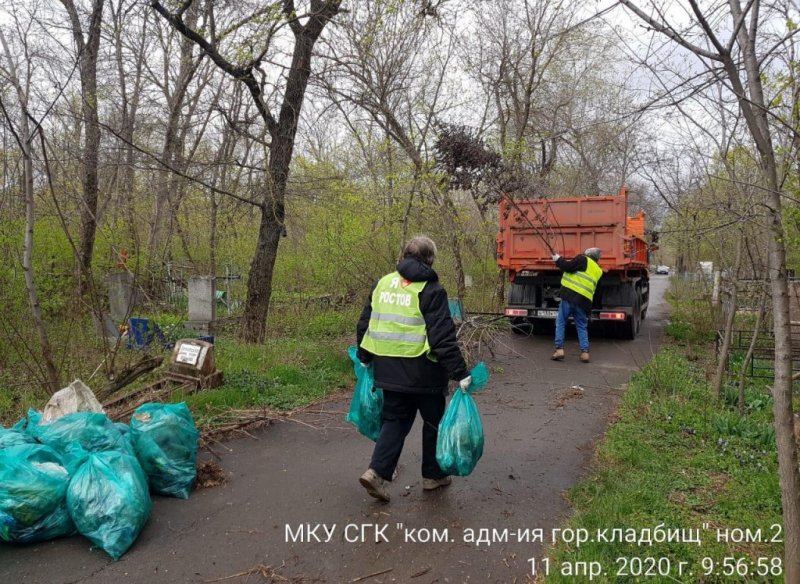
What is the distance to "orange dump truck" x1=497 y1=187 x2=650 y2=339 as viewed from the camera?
9.52 metres

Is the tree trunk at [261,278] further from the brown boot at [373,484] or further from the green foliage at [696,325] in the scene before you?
the green foliage at [696,325]

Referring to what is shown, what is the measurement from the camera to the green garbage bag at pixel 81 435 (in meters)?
3.26

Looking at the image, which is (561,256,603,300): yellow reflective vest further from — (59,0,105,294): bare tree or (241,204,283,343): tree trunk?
(59,0,105,294): bare tree

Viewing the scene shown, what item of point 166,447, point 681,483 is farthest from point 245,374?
point 681,483

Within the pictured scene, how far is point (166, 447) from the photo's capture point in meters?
3.61

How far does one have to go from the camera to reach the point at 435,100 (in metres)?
11.2

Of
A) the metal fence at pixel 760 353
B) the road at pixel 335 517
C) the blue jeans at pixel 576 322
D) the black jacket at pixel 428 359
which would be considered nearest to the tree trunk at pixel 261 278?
the road at pixel 335 517

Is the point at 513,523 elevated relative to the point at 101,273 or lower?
lower

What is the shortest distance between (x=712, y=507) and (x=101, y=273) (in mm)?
11194

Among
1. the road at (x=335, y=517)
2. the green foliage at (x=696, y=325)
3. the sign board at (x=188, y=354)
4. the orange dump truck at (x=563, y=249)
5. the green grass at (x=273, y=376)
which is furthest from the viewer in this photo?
the green foliage at (x=696, y=325)

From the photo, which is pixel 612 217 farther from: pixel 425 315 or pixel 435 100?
pixel 425 315

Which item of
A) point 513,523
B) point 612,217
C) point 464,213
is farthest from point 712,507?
point 464,213

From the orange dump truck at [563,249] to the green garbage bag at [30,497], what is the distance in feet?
24.6

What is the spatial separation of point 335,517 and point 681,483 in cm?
229
